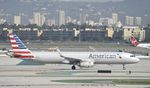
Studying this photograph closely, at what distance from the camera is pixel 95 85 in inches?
1955

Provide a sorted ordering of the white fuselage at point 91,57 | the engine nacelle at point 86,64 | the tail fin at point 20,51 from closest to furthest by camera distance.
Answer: the engine nacelle at point 86,64, the white fuselage at point 91,57, the tail fin at point 20,51

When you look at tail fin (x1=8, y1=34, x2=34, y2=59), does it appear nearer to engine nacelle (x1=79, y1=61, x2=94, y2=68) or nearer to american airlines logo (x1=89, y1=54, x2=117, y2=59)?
engine nacelle (x1=79, y1=61, x2=94, y2=68)

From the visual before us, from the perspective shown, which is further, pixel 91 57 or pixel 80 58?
pixel 91 57

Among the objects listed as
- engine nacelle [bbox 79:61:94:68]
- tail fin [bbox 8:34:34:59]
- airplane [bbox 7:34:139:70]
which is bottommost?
engine nacelle [bbox 79:61:94:68]

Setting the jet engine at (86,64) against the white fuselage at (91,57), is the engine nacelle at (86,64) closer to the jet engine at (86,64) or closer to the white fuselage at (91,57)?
the jet engine at (86,64)

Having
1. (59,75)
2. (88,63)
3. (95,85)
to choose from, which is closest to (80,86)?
(95,85)

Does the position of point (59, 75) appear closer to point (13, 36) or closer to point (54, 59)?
point (54, 59)

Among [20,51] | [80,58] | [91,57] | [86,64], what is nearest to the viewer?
[86,64]

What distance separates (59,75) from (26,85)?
37.5 ft

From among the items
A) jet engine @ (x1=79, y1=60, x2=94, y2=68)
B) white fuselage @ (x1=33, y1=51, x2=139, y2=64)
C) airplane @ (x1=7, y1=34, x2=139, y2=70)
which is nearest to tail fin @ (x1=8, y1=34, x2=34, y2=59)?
airplane @ (x1=7, y1=34, x2=139, y2=70)

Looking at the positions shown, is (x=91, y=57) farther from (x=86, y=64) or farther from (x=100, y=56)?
(x=86, y=64)

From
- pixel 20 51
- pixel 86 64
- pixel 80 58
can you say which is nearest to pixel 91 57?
pixel 80 58

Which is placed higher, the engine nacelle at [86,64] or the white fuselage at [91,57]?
the white fuselage at [91,57]

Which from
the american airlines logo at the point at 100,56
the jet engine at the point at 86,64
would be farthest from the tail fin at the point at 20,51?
the american airlines logo at the point at 100,56
